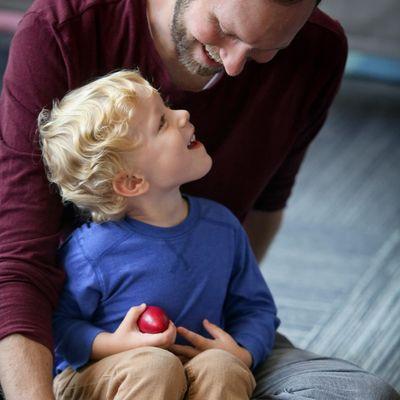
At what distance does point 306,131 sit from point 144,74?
368 mm

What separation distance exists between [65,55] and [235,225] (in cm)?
36

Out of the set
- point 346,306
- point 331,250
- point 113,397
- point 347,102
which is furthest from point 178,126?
point 347,102

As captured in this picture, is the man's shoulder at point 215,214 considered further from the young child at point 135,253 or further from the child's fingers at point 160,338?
the child's fingers at point 160,338

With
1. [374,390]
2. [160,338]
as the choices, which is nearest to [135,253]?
[160,338]

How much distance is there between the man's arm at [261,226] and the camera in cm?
181

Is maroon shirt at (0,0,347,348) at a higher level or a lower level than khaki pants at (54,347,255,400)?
higher

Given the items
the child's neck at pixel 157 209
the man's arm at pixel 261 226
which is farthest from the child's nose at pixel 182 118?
the man's arm at pixel 261 226

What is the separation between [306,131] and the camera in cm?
163

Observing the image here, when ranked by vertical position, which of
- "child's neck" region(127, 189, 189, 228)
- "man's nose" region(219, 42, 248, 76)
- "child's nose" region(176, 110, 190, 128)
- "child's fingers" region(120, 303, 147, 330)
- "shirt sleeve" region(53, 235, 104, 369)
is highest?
"man's nose" region(219, 42, 248, 76)

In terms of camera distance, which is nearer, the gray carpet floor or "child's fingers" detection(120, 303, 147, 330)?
"child's fingers" detection(120, 303, 147, 330)

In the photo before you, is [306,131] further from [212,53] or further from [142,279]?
[142,279]

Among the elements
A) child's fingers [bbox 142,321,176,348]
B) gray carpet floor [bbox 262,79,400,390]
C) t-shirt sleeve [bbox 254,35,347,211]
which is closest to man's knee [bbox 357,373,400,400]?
child's fingers [bbox 142,321,176,348]

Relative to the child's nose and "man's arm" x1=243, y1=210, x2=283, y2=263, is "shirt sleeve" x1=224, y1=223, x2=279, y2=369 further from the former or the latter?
"man's arm" x1=243, y1=210, x2=283, y2=263

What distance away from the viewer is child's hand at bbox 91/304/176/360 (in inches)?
48.7
